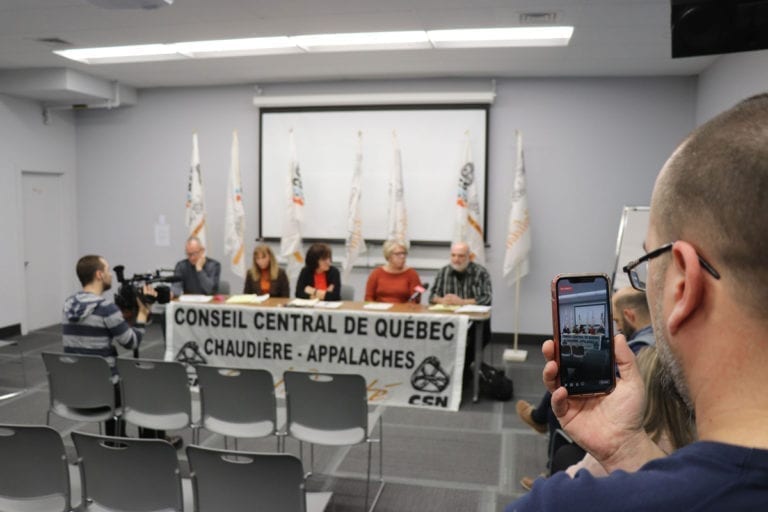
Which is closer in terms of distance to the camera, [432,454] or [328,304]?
[432,454]

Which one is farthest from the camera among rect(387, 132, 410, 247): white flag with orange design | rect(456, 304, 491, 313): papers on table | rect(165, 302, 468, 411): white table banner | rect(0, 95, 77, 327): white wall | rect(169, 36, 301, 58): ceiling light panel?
rect(0, 95, 77, 327): white wall

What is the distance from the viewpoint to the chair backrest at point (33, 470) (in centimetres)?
243

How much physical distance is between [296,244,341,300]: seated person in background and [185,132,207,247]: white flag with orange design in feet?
6.80

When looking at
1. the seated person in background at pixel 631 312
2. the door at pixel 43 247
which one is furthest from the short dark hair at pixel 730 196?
the door at pixel 43 247

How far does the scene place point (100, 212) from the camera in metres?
8.03

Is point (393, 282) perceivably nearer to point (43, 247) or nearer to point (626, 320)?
point (626, 320)

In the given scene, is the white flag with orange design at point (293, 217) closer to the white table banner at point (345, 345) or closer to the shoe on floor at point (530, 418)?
the white table banner at point (345, 345)

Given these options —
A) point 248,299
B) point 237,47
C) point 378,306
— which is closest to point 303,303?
point 248,299

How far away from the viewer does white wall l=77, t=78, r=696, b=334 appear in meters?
6.54

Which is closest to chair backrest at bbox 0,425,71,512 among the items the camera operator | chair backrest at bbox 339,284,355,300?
the camera operator

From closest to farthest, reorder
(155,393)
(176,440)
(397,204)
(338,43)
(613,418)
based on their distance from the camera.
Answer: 1. (613,418)
2. (155,393)
3. (176,440)
4. (338,43)
5. (397,204)

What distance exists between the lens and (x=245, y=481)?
224 centimetres

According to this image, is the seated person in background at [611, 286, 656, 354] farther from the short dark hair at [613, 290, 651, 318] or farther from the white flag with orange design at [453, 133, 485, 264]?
the white flag with orange design at [453, 133, 485, 264]

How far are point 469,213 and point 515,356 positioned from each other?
1627mm
